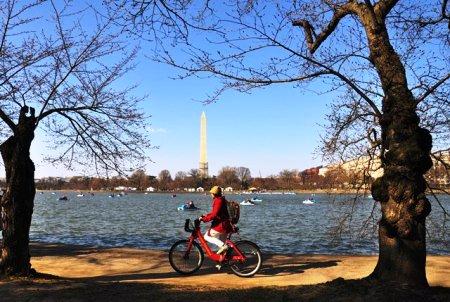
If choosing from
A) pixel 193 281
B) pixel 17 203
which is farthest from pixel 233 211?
pixel 17 203

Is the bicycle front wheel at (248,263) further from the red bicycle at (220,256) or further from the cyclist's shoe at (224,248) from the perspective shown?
the cyclist's shoe at (224,248)

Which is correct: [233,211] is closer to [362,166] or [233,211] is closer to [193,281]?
[193,281]

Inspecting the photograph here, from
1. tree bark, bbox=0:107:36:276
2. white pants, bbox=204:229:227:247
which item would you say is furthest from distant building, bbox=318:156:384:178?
tree bark, bbox=0:107:36:276

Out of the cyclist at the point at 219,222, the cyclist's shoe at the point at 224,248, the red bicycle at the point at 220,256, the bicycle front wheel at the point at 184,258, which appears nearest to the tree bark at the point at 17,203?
the bicycle front wheel at the point at 184,258

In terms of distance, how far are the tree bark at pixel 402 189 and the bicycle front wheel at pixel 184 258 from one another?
4.88 meters

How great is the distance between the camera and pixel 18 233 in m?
10.9

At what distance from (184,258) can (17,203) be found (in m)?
3.62

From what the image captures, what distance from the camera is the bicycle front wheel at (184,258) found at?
11945mm

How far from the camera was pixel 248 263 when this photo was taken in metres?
11.5

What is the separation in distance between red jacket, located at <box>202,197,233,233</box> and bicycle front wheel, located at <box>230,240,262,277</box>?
0.44 meters

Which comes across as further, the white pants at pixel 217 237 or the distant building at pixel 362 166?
the white pants at pixel 217 237

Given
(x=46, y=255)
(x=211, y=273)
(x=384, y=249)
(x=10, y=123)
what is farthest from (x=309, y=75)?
(x=46, y=255)

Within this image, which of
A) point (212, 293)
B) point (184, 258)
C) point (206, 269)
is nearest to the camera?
point (212, 293)

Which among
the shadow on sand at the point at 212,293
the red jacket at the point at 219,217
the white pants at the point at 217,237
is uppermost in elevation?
the red jacket at the point at 219,217
